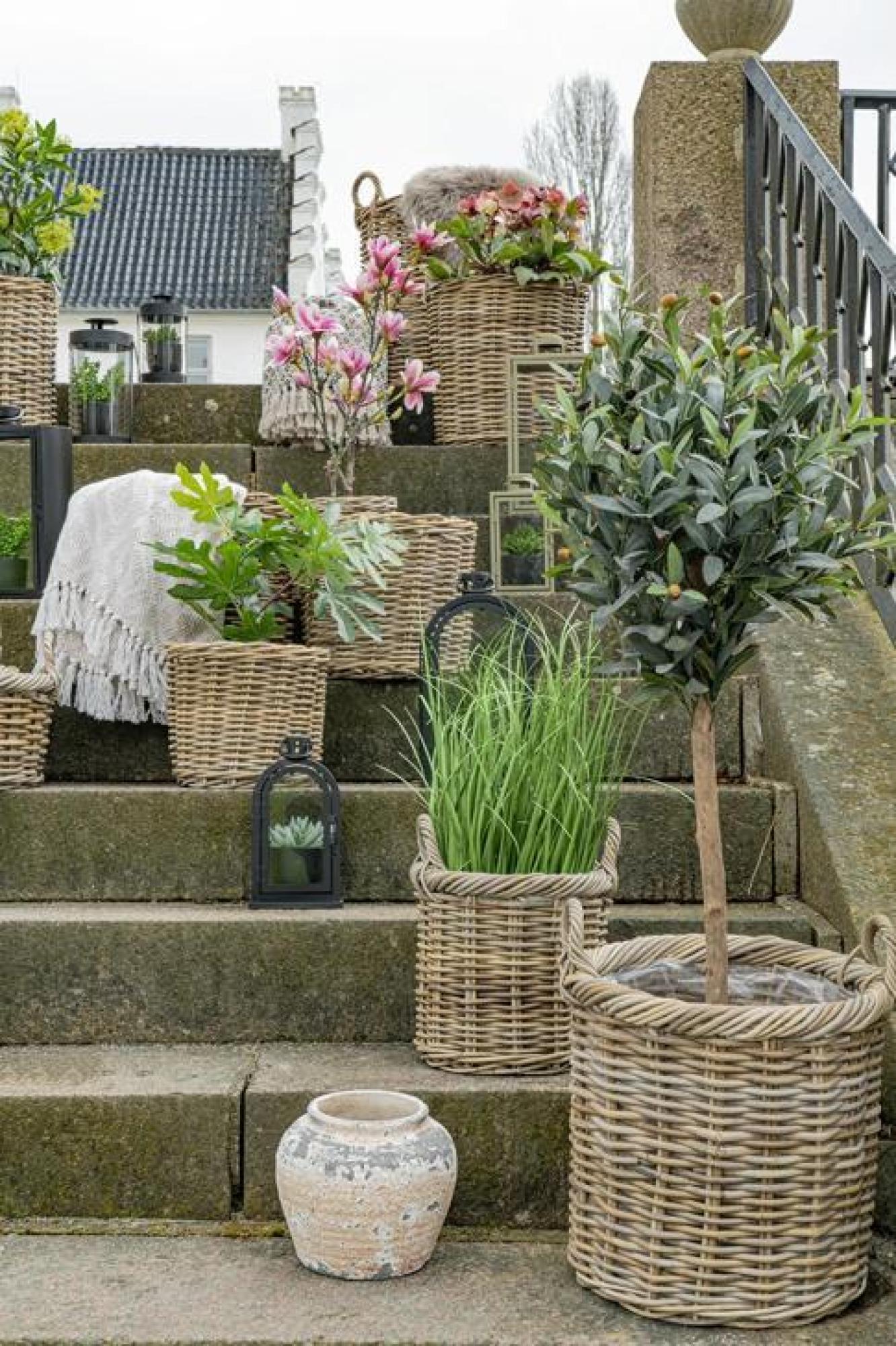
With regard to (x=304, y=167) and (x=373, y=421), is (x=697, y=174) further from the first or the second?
(x=304, y=167)

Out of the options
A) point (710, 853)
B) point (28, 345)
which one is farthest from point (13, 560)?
point (710, 853)

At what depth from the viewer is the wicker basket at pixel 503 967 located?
2795 mm

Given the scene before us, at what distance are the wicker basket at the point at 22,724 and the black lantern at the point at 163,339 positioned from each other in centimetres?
198

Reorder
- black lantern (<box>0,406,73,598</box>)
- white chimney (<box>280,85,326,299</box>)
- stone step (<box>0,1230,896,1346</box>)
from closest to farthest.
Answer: stone step (<box>0,1230,896,1346</box>)
black lantern (<box>0,406,73,598</box>)
white chimney (<box>280,85,326,299</box>)

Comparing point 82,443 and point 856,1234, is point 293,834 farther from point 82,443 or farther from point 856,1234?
point 82,443

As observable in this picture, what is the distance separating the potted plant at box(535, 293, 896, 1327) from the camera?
7.56 feet

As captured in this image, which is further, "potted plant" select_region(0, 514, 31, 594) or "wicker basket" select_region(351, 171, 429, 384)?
"wicker basket" select_region(351, 171, 429, 384)

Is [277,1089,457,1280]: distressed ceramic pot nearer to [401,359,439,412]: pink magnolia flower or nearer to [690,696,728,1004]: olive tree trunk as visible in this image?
[690,696,728,1004]: olive tree trunk

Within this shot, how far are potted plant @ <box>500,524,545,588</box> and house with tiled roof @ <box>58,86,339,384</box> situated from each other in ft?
55.2

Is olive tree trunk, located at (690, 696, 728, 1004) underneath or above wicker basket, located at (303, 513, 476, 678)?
underneath

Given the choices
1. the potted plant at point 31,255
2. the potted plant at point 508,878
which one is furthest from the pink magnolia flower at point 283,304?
the potted plant at point 508,878

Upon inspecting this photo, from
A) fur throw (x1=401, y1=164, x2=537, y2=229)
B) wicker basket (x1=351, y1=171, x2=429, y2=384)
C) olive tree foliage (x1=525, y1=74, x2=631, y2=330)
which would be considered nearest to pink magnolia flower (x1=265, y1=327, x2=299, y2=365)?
wicker basket (x1=351, y1=171, x2=429, y2=384)

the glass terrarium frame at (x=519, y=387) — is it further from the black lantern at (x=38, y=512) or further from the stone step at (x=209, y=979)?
the stone step at (x=209, y=979)

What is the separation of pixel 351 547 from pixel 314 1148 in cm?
147
